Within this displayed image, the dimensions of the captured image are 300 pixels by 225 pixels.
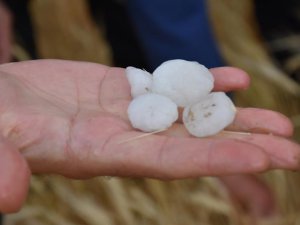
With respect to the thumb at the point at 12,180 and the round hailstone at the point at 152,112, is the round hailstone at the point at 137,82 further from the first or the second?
the thumb at the point at 12,180

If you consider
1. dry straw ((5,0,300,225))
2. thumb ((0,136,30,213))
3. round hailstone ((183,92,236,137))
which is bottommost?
dry straw ((5,0,300,225))

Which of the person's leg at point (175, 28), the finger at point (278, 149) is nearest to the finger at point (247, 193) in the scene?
the person's leg at point (175, 28)

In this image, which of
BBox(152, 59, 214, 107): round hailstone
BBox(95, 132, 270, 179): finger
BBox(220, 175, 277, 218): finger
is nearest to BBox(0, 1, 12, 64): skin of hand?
BBox(152, 59, 214, 107): round hailstone

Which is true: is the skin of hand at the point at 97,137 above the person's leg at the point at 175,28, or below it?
above

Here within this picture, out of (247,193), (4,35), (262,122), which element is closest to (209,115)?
(262,122)

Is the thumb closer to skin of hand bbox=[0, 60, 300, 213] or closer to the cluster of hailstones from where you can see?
skin of hand bbox=[0, 60, 300, 213]

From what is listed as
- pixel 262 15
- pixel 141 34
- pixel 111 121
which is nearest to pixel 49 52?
pixel 141 34

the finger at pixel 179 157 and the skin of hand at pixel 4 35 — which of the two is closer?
the finger at pixel 179 157
